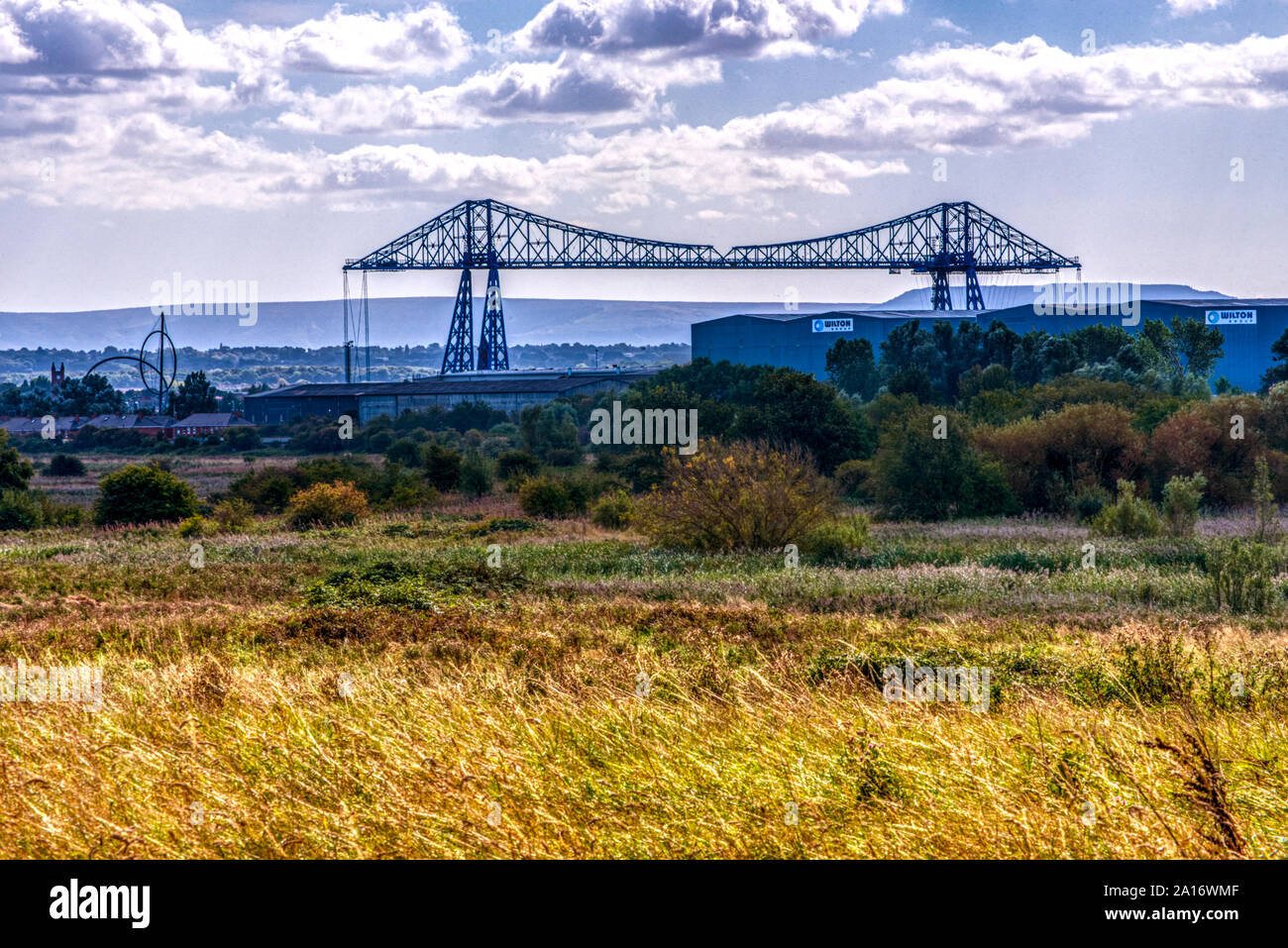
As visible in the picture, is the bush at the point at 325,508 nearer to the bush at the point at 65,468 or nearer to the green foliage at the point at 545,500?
the green foliage at the point at 545,500

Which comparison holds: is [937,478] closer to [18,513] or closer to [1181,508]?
[1181,508]

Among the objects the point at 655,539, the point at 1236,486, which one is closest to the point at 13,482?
the point at 655,539

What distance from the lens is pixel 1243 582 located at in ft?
60.0

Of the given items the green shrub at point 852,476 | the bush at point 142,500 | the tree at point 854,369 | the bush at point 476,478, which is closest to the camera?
the bush at point 142,500

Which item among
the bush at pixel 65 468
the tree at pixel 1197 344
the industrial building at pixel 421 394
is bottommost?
the bush at pixel 65 468

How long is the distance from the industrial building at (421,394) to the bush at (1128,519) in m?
62.0

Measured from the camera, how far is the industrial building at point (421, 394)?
309 feet

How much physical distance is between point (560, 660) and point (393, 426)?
7514 cm

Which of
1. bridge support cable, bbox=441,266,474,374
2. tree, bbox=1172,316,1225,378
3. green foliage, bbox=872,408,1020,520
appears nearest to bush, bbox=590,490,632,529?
green foliage, bbox=872,408,1020,520

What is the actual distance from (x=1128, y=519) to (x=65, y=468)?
170 feet

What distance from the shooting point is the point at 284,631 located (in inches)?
542

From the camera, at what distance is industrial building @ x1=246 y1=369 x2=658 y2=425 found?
309 ft

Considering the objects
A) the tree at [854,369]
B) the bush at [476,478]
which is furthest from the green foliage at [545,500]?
the tree at [854,369]
